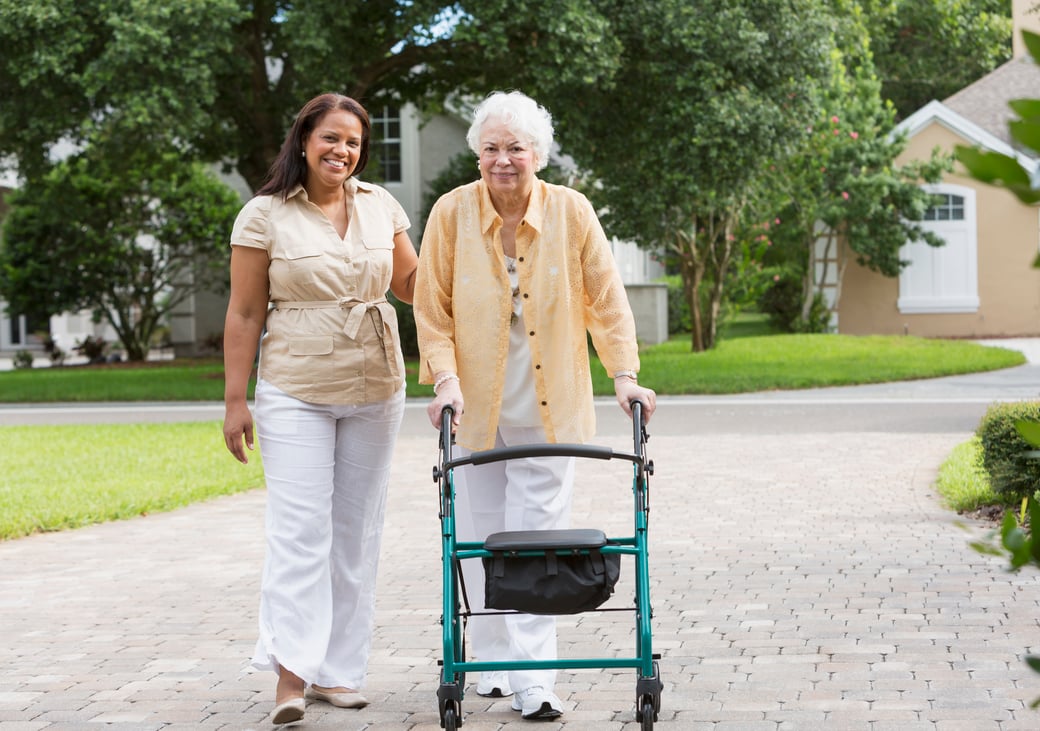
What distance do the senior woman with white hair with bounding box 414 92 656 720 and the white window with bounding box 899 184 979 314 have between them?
27724 mm

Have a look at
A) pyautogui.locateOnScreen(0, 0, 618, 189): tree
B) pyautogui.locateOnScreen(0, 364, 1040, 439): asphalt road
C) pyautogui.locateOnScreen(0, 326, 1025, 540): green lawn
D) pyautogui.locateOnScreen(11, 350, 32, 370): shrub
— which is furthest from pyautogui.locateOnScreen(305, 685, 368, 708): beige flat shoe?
pyautogui.locateOnScreen(11, 350, 32, 370): shrub

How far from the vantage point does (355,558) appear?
15.4 ft

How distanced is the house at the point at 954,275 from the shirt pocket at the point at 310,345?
27734 millimetres

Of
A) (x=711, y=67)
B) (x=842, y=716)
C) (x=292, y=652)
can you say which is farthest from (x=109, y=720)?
(x=711, y=67)

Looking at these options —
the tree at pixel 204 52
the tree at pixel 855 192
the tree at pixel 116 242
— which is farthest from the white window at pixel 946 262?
the tree at pixel 116 242

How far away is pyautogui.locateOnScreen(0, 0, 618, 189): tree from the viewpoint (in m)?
16.8

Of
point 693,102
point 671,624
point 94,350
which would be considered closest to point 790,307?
point 693,102

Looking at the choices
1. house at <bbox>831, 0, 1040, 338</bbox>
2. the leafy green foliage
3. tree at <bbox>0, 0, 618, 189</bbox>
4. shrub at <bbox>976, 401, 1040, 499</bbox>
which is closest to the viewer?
the leafy green foliage

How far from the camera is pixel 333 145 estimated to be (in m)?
4.50

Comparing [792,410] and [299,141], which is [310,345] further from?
[792,410]

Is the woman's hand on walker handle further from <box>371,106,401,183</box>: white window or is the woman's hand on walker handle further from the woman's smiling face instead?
<box>371,106,401,183</box>: white window

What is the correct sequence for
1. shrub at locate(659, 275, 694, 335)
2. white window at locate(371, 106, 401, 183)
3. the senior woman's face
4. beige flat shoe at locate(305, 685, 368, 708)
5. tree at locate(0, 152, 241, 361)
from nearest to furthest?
the senior woman's face < beige flat shoe at locate(305, 685, 368, 708) < tree at locate(0, 152, 241, 361) < white window at locate(371, 106, 401, 183) < shrub at locate(659, 275, 694, 335)

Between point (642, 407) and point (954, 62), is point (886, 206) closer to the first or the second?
point (954, 62)

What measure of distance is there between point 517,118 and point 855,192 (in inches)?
1031
